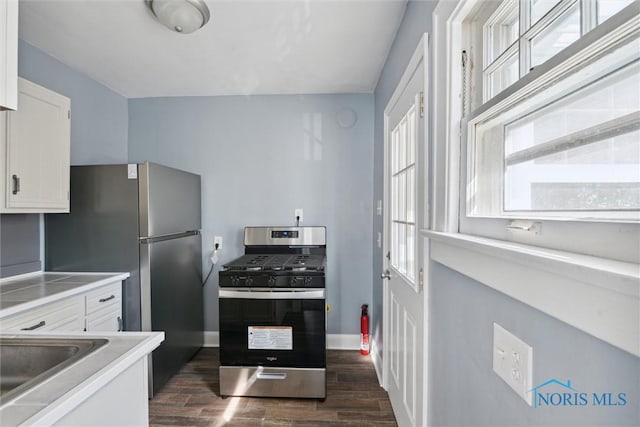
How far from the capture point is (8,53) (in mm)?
808

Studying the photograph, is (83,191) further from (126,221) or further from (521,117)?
(521,117)

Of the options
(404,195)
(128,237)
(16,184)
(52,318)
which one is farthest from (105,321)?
(404,195)

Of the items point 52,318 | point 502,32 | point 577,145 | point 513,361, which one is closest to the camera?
point 577,145

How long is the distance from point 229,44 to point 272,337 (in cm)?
204

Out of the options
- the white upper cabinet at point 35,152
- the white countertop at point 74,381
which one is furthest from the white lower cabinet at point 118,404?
the white upper cabinet at point 35,152

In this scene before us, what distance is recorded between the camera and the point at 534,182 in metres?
0.65

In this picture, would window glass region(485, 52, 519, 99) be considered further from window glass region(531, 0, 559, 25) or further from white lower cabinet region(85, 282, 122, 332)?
white lower cabinet region(85, 282, 122, 332)

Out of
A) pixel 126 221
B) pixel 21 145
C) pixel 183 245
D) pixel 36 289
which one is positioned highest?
pixel 21 145

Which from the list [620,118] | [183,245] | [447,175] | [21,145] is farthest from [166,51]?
[620,118]

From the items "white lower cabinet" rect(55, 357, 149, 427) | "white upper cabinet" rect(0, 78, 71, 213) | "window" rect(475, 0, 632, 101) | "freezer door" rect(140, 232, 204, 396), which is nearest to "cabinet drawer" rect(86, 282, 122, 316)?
"freezer door" rect(140, 232, 204, 396)

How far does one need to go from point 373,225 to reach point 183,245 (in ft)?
5.59

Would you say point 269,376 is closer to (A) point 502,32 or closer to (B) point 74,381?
(B) point 74,381

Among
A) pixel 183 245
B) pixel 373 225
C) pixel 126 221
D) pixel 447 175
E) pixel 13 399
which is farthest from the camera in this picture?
pixel 373 225

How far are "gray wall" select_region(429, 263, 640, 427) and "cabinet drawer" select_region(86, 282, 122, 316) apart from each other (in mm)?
1997
